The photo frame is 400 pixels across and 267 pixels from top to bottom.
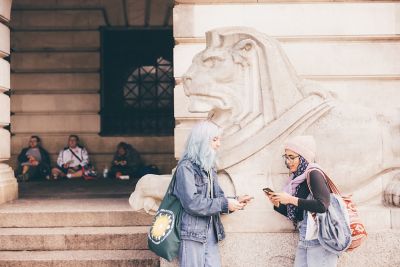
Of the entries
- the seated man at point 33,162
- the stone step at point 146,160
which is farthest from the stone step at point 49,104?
the stone step at point 146,160

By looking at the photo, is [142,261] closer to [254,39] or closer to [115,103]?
[254,39]

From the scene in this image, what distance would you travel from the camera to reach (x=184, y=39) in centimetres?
741

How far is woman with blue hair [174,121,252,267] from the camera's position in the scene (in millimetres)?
4121

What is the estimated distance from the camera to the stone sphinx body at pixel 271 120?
512cm

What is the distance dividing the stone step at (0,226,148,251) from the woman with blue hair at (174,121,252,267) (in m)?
2.33

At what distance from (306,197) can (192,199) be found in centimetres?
91

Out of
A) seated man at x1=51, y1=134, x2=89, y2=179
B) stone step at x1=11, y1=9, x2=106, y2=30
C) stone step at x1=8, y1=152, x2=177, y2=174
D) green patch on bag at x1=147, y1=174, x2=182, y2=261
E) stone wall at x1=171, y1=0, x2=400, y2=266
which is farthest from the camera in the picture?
stone step at x1=11, y1=9, x2=106, y2=30

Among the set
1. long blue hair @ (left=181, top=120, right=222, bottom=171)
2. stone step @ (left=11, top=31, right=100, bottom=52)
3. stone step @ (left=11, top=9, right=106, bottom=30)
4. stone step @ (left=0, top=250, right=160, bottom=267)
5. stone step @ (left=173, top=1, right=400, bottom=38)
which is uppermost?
stone step @ (left=11, top=9, right=106, bottom=30)

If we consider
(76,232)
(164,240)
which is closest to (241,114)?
(164,240)

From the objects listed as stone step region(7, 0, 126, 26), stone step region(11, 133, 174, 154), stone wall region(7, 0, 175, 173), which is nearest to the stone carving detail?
stone wall region(7, 0, 175, 173)

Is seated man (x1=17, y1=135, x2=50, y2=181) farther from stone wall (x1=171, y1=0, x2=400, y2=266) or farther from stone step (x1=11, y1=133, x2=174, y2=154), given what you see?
stone wall (x1=171, y1=0, x2=400, y2=266)

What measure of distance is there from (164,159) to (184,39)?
654 cm

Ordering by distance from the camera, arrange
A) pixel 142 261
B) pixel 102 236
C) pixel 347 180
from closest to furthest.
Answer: pixel 347 180 → pixel 142 261 → pixel 102 236

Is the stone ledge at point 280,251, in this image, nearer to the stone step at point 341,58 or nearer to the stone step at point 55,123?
the stone step at point 341,58
